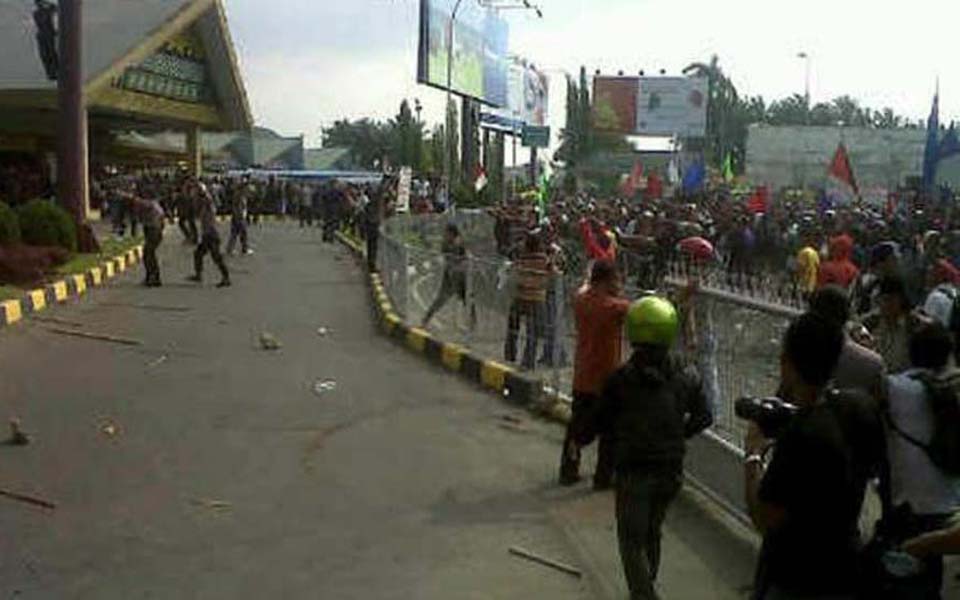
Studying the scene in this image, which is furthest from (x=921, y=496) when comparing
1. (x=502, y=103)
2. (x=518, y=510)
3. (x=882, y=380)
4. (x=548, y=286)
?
(x=502, y=103)

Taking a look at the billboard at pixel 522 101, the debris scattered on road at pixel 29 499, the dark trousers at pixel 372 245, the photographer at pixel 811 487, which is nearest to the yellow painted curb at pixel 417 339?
the debris scattered on road at pixel 29 499

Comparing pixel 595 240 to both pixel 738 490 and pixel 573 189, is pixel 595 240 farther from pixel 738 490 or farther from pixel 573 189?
pixel 573 189

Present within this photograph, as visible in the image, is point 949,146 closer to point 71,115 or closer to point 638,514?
point 71,115

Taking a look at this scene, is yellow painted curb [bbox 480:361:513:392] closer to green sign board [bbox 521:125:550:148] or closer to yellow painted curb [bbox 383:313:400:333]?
yellow painted curb [bbox 383:313:400:333]

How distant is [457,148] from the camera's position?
182 feet

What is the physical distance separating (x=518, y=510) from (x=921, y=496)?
3785 millimetres

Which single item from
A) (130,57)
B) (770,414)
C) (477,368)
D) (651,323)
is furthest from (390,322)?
(130,57)

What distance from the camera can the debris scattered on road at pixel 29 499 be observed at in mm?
7733

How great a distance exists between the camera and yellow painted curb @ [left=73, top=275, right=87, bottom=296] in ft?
66.2

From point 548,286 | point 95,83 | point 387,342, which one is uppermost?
point 95,83

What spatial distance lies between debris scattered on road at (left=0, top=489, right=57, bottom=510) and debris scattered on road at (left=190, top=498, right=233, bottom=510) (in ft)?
2.62

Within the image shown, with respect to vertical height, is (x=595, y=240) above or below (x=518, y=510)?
above

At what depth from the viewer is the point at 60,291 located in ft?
62.5

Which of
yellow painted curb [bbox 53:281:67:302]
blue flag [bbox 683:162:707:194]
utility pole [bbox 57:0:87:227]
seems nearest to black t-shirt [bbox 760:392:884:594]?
yellow painted curb [bbox 53:281:67:302]
